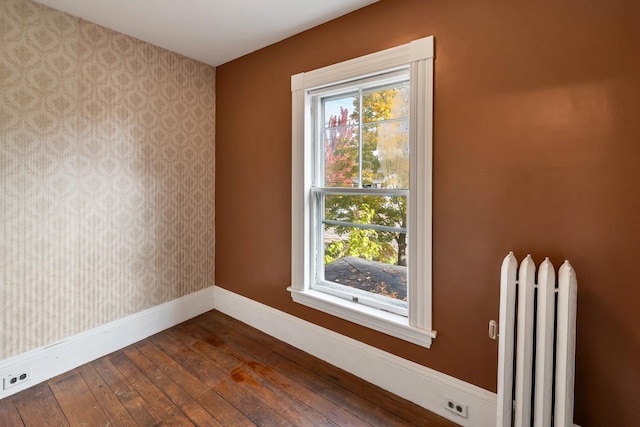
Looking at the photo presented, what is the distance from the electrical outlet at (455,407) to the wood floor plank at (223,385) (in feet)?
2.93

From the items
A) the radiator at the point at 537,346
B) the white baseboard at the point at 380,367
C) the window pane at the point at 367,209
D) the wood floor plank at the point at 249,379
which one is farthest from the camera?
the window pane at the point at 367,209

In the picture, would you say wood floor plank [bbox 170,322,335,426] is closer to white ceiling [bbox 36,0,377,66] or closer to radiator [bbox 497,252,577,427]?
radiator [bbox 497,252,577,427]

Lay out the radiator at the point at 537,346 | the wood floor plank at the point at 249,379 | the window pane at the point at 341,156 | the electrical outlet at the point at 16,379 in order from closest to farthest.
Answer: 1. the radiator at the point at 537,346
2. the wood floor plank at the point at 249,379
3. the electrical outlet at the point at 16,379
4. the window pane at the point at 341,156

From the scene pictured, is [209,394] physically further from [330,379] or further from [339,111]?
[339,111]

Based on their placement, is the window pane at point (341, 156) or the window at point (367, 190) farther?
the window pane at point (341, 156)

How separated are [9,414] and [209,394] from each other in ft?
3.64

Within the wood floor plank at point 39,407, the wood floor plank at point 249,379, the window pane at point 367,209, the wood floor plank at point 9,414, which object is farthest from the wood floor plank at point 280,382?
the window pane at point 367,209

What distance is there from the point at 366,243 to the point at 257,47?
6.32ft

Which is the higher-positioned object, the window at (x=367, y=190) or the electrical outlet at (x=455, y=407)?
the window at (x=367, y=190)

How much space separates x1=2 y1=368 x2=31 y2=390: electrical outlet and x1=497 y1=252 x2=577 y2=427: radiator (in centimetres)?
280

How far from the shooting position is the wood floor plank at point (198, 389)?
1.70m

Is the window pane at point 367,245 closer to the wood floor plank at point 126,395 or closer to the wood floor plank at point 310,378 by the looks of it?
the wood floor plank at point 310,378

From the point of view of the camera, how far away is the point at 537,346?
126 centimetres

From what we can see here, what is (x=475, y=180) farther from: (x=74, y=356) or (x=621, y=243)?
(x=74, y=356)
